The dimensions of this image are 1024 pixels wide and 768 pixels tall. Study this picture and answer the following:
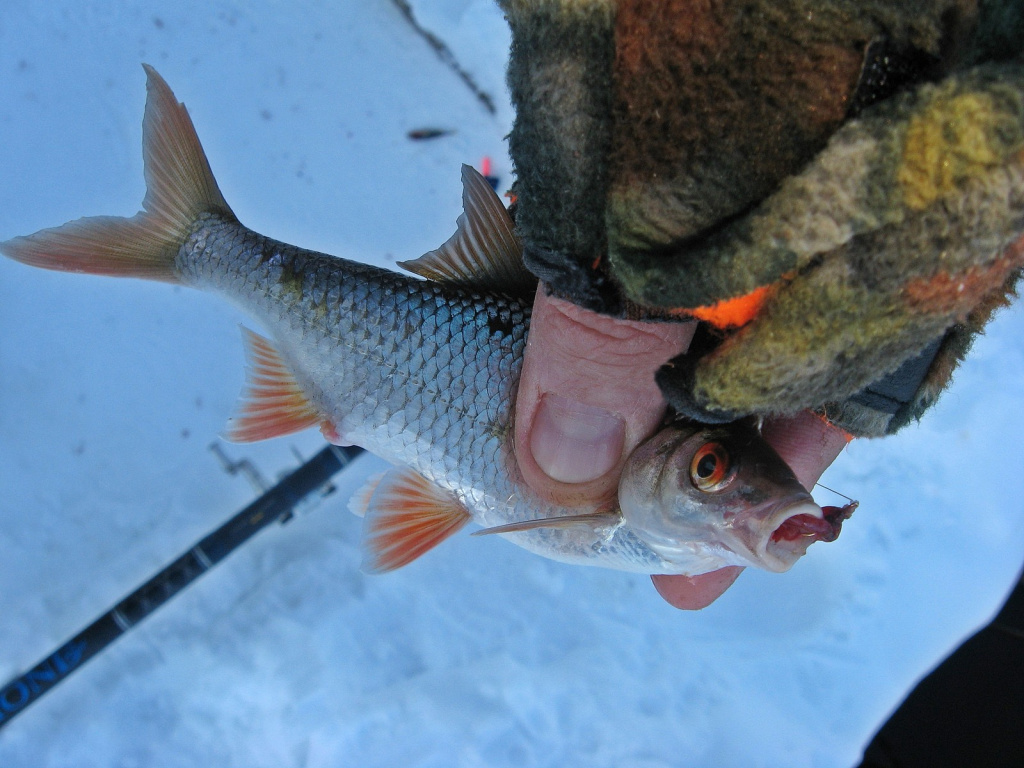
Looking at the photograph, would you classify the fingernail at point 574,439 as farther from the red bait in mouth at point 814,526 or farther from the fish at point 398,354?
the red bait in mouth at point 814,526

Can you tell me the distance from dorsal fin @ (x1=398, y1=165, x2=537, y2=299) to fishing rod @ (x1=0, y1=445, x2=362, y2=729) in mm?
871

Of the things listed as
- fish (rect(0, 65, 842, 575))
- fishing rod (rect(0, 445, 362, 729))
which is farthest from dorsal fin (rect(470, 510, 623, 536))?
fishing rod (rect(0, 445, 362, 729))

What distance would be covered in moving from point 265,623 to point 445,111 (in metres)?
1.75

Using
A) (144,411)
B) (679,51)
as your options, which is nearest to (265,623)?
(144,411)

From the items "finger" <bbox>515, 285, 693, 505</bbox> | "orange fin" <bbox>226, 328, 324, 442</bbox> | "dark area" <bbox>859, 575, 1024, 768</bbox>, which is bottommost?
"dark area" <bbox>859, 575, 1024, 768</bbox>

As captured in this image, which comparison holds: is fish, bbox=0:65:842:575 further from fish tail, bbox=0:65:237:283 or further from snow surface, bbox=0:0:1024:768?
snow surface, bbox=0:0:1024:768

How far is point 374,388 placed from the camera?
1013 millimetres

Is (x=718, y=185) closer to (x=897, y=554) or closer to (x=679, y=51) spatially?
(x=679, y=51)

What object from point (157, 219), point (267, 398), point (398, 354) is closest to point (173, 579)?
point (267, 398)

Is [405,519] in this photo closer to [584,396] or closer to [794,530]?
[584,396]

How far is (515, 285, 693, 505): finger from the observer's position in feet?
2.43

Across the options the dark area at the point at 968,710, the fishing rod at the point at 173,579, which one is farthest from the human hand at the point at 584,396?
the dark area at the point at 968,710

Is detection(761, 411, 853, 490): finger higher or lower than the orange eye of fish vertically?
lower

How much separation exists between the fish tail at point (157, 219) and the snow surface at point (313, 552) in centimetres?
85
